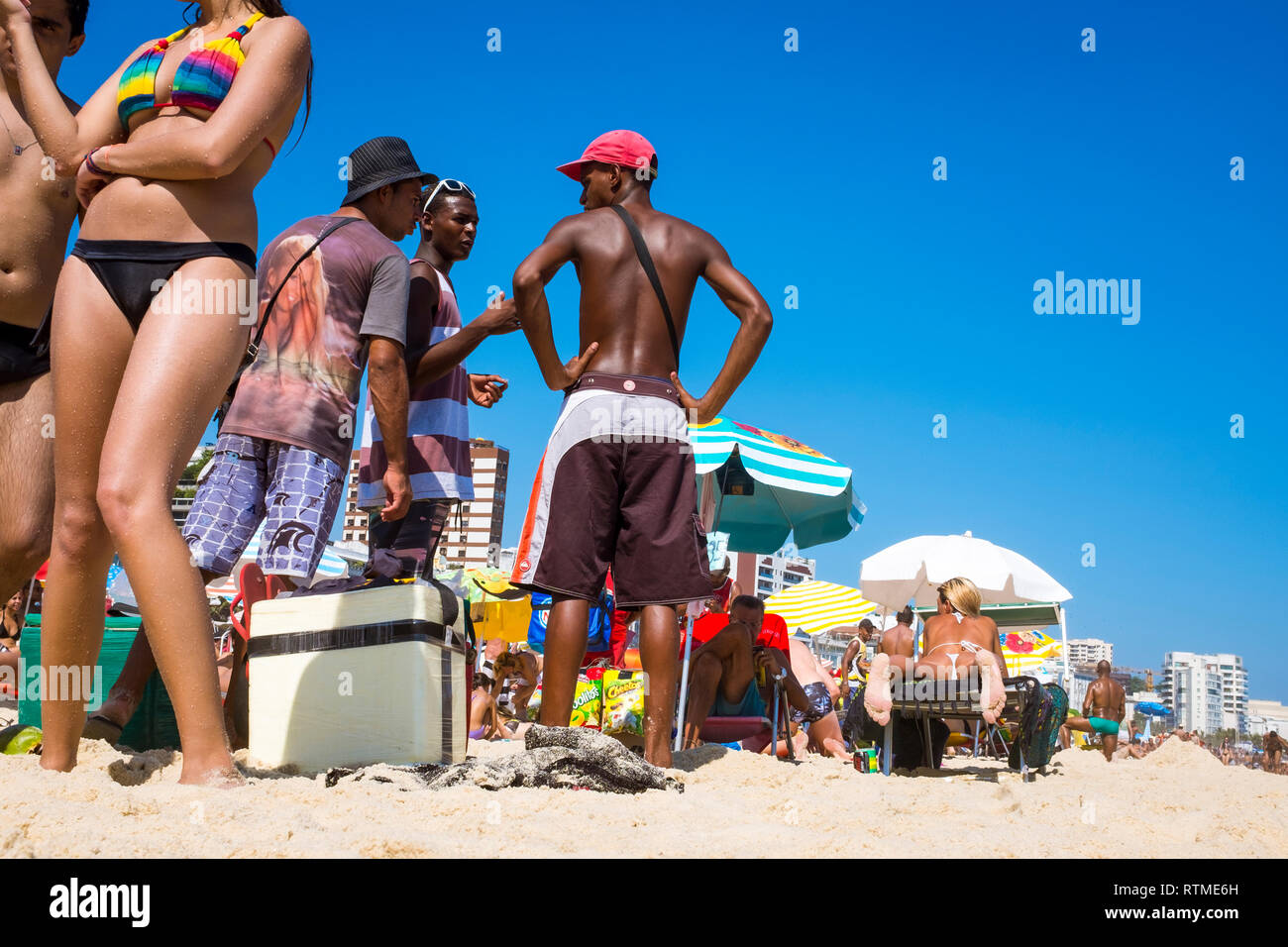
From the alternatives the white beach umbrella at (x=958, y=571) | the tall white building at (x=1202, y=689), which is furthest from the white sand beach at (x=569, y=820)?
the tall white building at (x=1202, y=689)

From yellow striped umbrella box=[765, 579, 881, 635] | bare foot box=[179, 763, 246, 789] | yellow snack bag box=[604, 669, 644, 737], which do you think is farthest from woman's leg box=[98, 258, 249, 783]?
yellow striped umbrella box=[765, 579, 881, 635]

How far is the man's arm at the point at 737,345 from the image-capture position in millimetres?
3562

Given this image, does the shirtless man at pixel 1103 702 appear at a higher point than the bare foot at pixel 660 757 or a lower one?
lower

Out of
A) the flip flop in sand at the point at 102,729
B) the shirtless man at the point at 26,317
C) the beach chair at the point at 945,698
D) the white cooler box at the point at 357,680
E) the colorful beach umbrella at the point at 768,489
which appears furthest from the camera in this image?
the colorful beach umbrella at the point at 768,489

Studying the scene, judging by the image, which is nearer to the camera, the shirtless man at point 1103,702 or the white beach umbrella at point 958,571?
the white beach umbrella at point 958,571

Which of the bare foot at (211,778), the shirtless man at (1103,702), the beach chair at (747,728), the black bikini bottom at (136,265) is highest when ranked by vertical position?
the black bikini bottom at (136,265)

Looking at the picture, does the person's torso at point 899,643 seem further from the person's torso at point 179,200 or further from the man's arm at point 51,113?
the man's arm at point 51,113

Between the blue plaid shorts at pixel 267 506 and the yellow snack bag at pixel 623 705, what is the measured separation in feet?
9.04

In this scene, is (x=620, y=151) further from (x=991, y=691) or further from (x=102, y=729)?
(x=991, y=691)

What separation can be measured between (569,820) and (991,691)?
14.5 ft

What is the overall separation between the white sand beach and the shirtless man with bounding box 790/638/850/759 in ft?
10.7

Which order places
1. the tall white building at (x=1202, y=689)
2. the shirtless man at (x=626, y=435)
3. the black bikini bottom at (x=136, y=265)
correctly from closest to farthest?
the black bikini bottom at (x=136, y=265), the shirtless man at (x=626, y=435), the tall white building at (x=1202, y=689)

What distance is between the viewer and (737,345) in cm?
361
